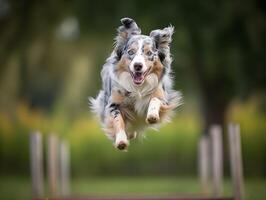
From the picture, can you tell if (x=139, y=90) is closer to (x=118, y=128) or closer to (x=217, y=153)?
(x=118, y=128)

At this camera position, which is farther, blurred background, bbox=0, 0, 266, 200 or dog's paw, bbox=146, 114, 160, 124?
blurred background, bbox=0, 0, 266, 200

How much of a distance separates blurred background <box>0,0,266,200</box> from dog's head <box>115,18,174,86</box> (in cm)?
875

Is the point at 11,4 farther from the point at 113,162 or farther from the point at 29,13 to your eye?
the point at 113,162

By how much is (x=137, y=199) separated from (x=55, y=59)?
47.9 feet

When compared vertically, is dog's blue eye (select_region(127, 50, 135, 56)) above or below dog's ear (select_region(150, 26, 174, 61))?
below

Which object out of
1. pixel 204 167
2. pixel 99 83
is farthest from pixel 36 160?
pixel 99 83

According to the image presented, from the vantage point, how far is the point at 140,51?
318 inches

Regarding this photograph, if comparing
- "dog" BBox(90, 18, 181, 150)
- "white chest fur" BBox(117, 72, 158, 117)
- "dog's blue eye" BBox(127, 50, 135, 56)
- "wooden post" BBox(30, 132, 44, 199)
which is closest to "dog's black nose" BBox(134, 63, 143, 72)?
"dog" BBox(90, 18, 181, 150)

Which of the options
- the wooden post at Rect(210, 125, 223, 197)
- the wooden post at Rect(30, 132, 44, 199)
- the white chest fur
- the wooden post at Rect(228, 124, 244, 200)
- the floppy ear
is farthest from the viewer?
the wooden post at Rect(210, 125, 223, 197)

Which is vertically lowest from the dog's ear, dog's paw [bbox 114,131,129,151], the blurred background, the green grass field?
dog's paw [bbox 114,131,129,151]

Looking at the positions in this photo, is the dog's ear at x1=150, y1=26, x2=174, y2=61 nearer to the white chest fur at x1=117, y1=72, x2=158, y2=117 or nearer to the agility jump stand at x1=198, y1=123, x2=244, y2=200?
the white chest fur at x1=117, y1=72, x2=158, y2=117

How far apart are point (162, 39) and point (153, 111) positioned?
2.69 ft

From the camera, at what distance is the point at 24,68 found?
21641 mm

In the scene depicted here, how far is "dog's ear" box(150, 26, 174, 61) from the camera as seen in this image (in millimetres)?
8367
